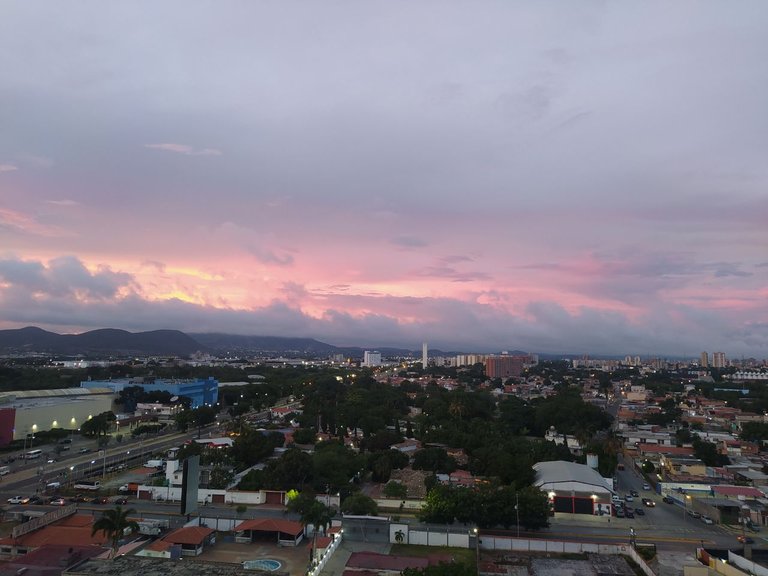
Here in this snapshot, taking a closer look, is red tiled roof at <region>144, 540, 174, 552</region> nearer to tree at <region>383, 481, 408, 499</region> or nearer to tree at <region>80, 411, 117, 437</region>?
tree at <region>383, 481, 408, 499</region>

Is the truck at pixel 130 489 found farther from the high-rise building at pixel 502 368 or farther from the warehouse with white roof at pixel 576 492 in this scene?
the high-rise building at pixel 502 368

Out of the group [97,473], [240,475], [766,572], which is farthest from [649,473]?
[97,473]

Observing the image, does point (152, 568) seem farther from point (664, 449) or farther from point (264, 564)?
point (664, 449)

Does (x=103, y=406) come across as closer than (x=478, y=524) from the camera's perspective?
No

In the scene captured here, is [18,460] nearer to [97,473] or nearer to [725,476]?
[97,473]

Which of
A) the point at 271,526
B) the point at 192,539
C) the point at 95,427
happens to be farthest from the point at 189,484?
the point at 95,427

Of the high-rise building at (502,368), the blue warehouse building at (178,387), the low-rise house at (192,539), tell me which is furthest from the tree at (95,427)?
the high-rise building at (502,368)
